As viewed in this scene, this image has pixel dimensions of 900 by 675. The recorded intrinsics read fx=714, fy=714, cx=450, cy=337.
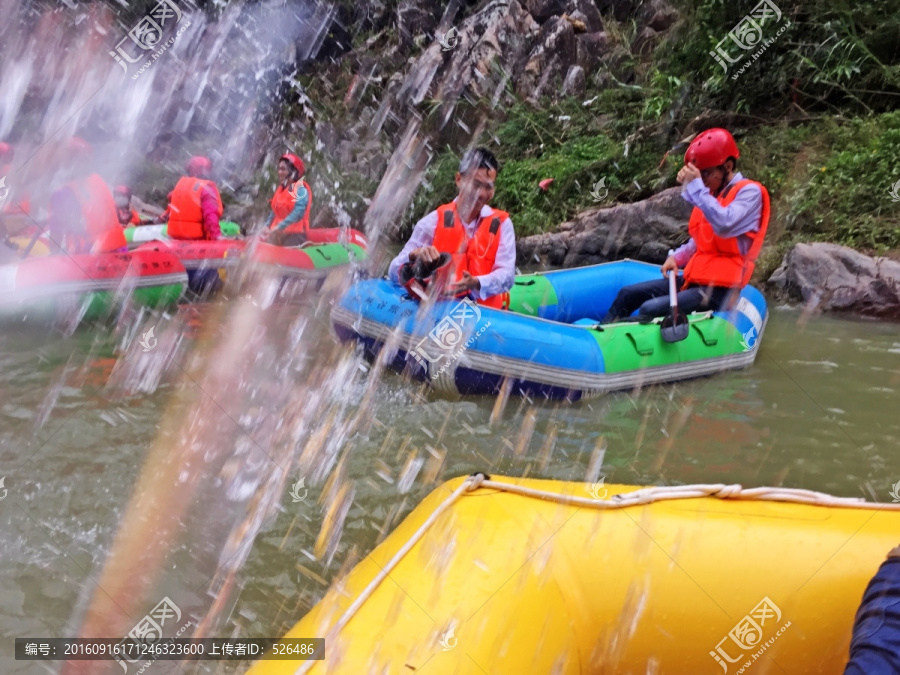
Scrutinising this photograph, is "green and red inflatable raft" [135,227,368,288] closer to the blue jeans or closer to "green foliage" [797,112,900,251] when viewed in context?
the blue jeans

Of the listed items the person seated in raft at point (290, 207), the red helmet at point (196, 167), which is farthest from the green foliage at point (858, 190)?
the red helmet at point (196, 167)

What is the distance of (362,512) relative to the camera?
326 cm

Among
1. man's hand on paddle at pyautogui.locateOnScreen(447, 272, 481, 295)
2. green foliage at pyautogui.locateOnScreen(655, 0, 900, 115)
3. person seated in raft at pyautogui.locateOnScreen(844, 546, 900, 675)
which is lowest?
man's hand on paddle at pyautogui.locateOnScreen(447, 272, 481, 295)

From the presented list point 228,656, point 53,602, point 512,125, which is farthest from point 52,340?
point 512,125

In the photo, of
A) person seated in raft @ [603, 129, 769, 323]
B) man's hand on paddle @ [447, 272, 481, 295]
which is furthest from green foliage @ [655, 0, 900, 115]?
man's hand on paddle @ [447, 272, 481, 295]

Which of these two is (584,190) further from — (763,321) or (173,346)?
(173,346)

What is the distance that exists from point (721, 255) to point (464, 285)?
1912mm

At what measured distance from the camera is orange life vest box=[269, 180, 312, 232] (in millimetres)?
8766

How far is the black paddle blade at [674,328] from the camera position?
486cm

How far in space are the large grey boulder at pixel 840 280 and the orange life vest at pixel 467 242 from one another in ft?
12.8

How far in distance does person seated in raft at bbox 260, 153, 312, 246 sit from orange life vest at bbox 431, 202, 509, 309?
4.16 m

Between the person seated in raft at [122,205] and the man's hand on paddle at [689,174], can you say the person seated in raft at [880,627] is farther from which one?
the person seated in raft at [122,205]

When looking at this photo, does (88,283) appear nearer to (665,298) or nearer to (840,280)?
(665,298)

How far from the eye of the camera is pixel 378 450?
388cm
